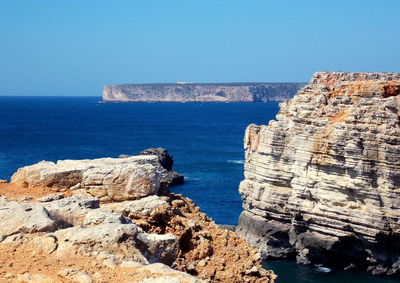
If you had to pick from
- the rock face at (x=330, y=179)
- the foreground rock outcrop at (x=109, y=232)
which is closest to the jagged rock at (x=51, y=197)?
the foreground rock outcrop at (x=109, y=232)

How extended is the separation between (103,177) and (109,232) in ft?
10.8

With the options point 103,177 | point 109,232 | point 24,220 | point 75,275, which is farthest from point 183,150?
point 75,275

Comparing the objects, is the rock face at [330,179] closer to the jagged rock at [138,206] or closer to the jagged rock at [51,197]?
the jagged rock at [138,206]

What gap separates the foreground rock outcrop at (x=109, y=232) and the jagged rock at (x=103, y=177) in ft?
0.06

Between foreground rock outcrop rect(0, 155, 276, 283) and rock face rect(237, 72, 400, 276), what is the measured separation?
20.7 metres

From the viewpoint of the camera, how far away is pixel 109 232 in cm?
855

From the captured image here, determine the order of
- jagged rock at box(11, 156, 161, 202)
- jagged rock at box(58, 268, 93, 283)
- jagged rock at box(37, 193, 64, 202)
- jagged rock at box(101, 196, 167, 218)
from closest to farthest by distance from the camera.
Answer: jagged rock at box(58, 268, 93, 283)
jagged rock at box(101, 196, 167, 218)
jagged rock at box(37, 193, 64, 202)
jagged rock at box(11, 156, 161, 202)

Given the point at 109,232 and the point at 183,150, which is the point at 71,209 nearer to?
the point at 109,232

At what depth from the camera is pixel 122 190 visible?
11.4 m

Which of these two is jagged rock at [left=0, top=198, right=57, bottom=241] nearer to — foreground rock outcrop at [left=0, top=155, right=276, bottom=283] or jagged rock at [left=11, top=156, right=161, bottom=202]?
foreground rock outcrop at [left=0, top=155, right=276, bottom=283]

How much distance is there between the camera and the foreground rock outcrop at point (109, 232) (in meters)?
7.79

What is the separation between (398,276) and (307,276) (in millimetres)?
4795

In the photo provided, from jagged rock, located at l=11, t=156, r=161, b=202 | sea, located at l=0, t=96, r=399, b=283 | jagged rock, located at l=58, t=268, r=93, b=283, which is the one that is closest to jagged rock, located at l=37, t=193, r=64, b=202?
jagged rock, located at l=11, t=156, r=161, b=202

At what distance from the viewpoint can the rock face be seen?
102 feet
